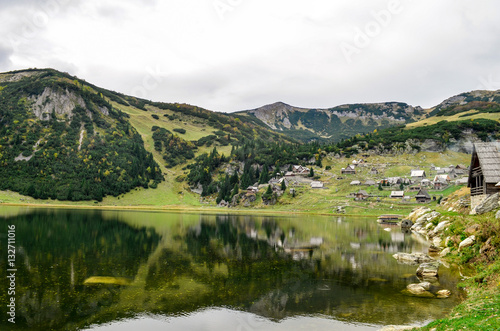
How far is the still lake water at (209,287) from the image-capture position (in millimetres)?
18922

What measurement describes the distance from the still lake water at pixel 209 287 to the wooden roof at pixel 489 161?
13.9 meters

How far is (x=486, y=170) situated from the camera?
143 feet

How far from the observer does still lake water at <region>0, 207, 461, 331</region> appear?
62.1ft

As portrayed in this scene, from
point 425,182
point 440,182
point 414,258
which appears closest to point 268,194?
point 425,182

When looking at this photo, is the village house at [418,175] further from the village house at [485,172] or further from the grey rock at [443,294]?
the grey rock at [443,294]

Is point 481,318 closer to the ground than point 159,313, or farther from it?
farther from it

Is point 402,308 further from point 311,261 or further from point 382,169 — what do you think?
point 382,169

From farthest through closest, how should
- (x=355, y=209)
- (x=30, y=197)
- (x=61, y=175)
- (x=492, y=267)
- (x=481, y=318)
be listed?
(x=61, y=175) → (x=30, y=197) → (x=355, y=209) → (x=492, y=267) → (x=481, y=318)

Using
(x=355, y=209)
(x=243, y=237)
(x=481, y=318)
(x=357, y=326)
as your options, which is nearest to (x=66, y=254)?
(x=243, y=237)

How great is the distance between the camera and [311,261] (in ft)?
120

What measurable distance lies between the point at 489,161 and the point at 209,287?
4471 cm

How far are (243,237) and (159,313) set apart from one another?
36960 mm

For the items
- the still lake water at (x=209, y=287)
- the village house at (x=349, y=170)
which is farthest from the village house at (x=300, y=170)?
the still lake water at (x=209, y=287)

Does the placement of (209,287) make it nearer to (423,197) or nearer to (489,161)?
(489,161)
